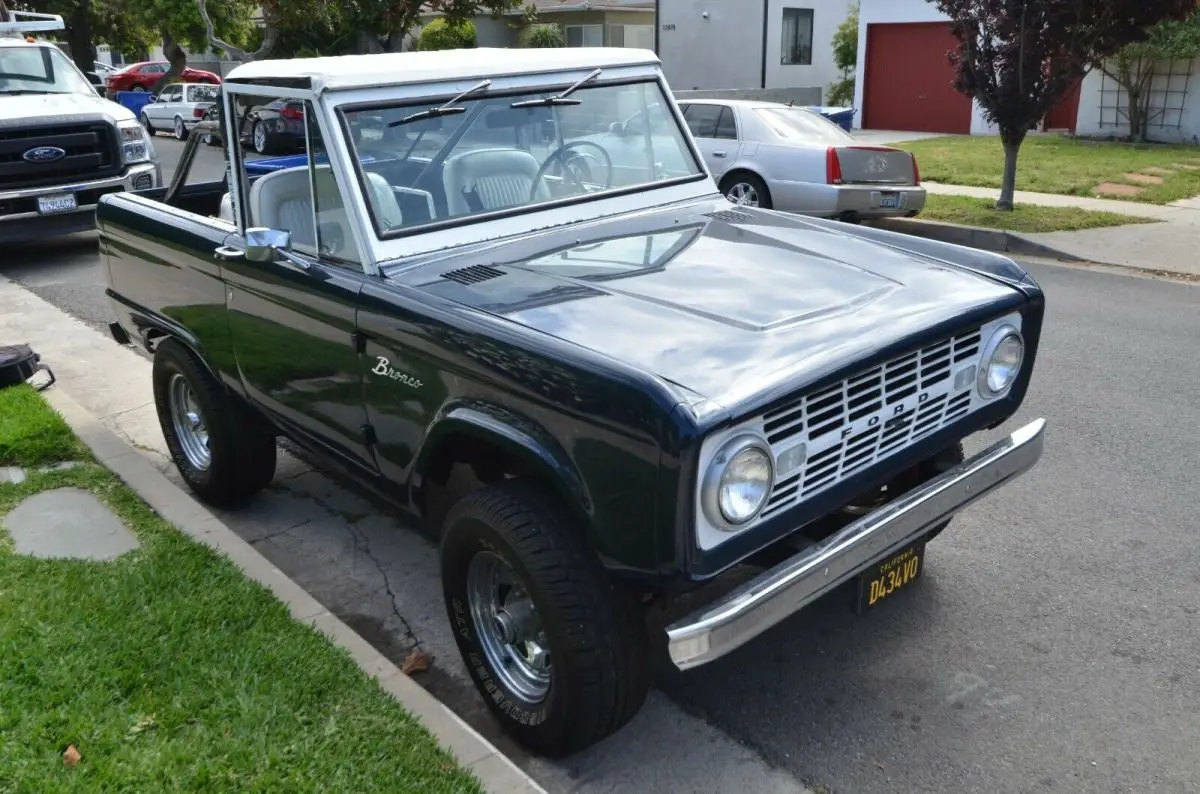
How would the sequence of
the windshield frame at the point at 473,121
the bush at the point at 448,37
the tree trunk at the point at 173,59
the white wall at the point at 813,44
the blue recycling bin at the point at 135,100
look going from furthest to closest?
the bush at the point at 448,37
the tree trunk at the point at 173,59
the white wall at the point at 813,44
the blue recycling bin at the point at 135,100
the windshield frame at the point at 473,121

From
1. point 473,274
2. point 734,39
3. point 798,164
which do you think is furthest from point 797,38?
point 473,274

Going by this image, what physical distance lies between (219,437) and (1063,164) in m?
15.8

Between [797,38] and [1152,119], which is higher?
[797,38]

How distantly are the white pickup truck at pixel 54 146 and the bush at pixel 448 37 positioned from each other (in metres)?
25.3

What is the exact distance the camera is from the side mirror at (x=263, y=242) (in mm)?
3861

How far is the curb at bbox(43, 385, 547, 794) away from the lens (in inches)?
121

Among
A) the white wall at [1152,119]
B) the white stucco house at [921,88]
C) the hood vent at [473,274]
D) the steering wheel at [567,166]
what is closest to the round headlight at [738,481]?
the hood vent at [473,274]

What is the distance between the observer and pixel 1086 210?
42.4 feet

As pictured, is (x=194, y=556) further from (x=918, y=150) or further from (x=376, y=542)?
(x=918, y=150)

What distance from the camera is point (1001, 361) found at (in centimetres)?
358

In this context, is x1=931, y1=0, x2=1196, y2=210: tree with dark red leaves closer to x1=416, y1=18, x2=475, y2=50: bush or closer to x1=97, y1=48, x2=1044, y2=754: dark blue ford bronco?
x1=97, y1=48, x2=1044, y2=754: dark blue ford bronco

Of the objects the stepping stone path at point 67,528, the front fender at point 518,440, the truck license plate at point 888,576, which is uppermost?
the front fender at point 518,440

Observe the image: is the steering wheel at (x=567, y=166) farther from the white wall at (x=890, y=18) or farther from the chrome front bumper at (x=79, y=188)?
the white wall at (x=890, y=18)

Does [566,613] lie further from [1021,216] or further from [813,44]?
[813,44]
